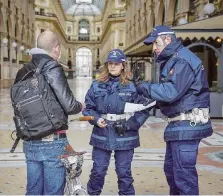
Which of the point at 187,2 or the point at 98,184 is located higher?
the point at 187,2

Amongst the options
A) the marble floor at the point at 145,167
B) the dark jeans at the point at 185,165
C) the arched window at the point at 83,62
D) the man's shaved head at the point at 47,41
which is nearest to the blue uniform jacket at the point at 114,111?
the dark jeans at the point at 185,165

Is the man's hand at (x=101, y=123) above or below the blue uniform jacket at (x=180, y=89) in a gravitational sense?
below

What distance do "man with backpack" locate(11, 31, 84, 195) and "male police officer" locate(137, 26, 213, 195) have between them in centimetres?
89

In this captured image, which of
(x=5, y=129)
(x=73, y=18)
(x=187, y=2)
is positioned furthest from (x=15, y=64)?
(x=73, y=18)

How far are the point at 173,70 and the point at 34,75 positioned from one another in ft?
4.23

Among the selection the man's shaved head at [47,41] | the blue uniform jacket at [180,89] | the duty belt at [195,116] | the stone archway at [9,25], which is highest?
the stone archway at [9,25]

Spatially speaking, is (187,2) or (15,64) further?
(15,64)

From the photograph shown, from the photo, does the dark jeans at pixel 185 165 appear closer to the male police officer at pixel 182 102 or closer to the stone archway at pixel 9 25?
the male police officer at pixel 182 102

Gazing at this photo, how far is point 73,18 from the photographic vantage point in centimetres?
13775

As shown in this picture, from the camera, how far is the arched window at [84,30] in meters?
134

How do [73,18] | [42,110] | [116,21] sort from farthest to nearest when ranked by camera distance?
[73,18] < [116,21] < [42,110]

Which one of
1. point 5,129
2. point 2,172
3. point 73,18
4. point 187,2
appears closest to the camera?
point 2,172

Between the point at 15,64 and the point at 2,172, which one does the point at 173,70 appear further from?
the point at 15,64

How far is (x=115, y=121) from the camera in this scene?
475cm
